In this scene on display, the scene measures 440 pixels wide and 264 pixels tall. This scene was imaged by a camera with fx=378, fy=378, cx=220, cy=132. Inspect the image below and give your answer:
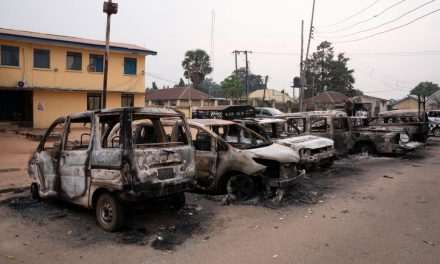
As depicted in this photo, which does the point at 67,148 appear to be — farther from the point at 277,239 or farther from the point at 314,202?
the point at 314,202

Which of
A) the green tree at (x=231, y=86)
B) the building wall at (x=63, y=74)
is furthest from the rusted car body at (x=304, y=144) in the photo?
the green tree at (x=231, y=86)

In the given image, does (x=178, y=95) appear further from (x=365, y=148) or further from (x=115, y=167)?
(x=115, y=167)

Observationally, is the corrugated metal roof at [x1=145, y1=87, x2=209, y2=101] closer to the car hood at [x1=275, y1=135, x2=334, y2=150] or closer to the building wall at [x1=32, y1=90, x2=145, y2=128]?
the building wall at [x1=32, y1=90, x2=145, y2=128]

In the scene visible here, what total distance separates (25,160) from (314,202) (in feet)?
31.1

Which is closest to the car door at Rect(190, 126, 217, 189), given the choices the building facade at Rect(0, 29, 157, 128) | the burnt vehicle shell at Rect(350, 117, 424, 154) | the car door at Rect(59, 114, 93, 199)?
the car door at Rect(59, 114, 93, 199)

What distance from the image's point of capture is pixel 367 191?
8320mm

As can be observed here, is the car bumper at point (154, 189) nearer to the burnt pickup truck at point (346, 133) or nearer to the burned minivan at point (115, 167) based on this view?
the burned minivan at point (115, 167)

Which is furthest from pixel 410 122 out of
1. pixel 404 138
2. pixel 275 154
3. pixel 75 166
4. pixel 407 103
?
pixel 407 103

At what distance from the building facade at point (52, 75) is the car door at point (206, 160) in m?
18.4

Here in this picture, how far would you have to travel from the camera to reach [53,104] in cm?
2388

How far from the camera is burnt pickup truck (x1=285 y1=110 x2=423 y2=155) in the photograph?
12188 mm

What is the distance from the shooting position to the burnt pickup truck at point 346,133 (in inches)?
480

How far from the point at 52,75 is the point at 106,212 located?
2043 cm

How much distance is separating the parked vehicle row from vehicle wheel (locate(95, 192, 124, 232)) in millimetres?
14
